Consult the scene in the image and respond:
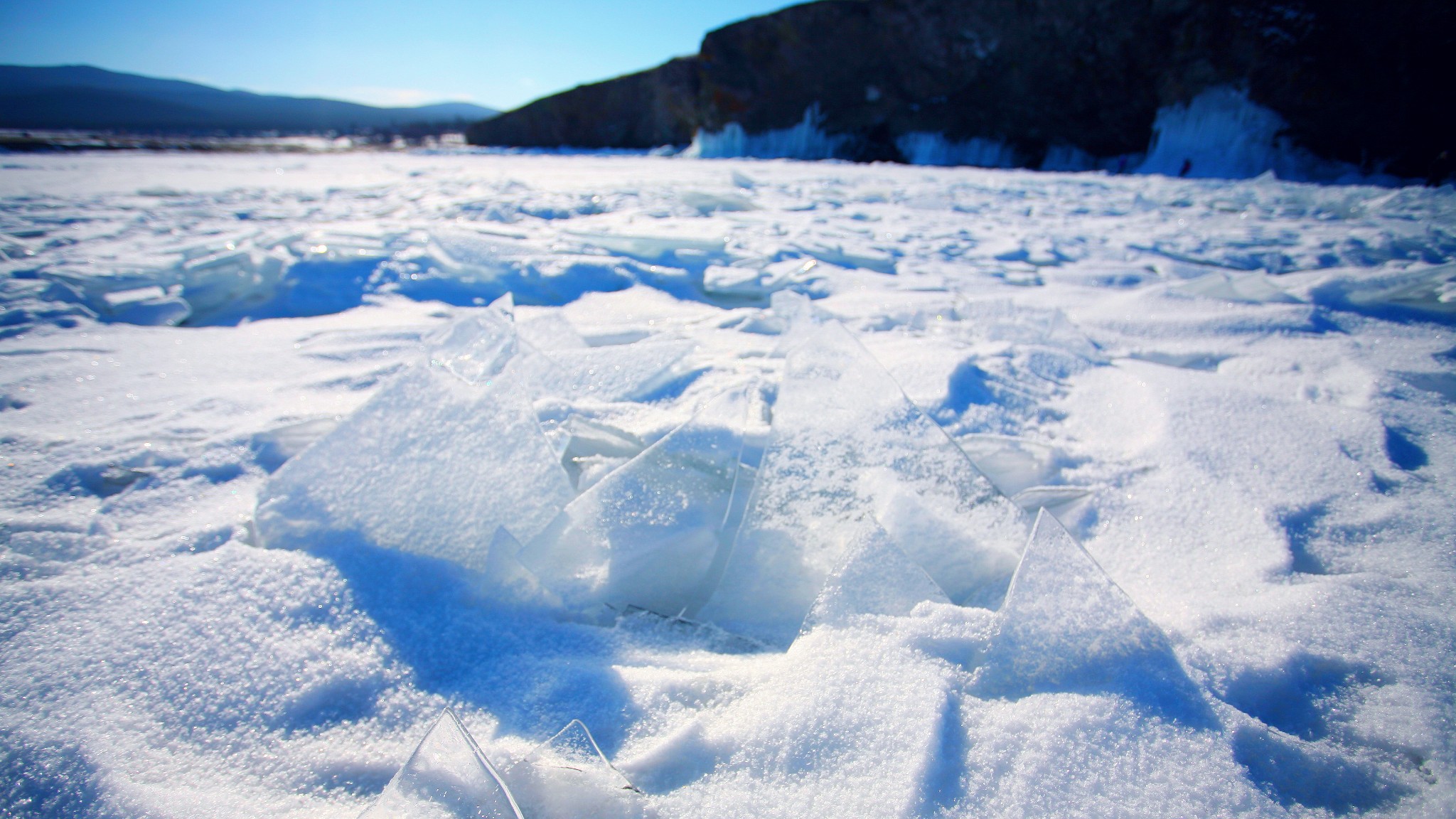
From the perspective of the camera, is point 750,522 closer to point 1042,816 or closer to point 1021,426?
point 1042,816

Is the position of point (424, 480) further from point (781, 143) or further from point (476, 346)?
point (781, 143)

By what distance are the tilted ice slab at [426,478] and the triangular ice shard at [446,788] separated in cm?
31

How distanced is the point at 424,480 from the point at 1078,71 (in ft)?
53.2

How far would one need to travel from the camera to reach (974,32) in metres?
13.7

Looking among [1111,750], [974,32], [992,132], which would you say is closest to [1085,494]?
[1111,750]

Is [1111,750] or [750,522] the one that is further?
[750,522]

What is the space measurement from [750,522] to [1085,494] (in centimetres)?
58

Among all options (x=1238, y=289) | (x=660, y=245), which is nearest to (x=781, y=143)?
(x=660, y=245)

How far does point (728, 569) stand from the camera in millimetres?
779

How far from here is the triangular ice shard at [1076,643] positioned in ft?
1.90

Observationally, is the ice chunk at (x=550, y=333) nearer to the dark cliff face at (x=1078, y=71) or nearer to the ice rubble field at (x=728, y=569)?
the ice rubble field at (x=728, y=569)

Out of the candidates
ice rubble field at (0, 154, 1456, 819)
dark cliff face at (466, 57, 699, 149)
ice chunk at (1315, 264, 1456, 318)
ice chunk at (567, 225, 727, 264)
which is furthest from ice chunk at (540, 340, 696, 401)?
dark cliff face at (466, 57, 699, 149)

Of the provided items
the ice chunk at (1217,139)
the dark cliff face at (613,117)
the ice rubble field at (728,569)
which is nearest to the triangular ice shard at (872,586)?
the ice rubble field at (728,569)

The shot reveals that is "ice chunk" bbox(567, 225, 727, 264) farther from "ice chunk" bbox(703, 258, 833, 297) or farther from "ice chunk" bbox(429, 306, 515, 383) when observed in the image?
"ice chunk" bbox(429, 306, 515, 383)
